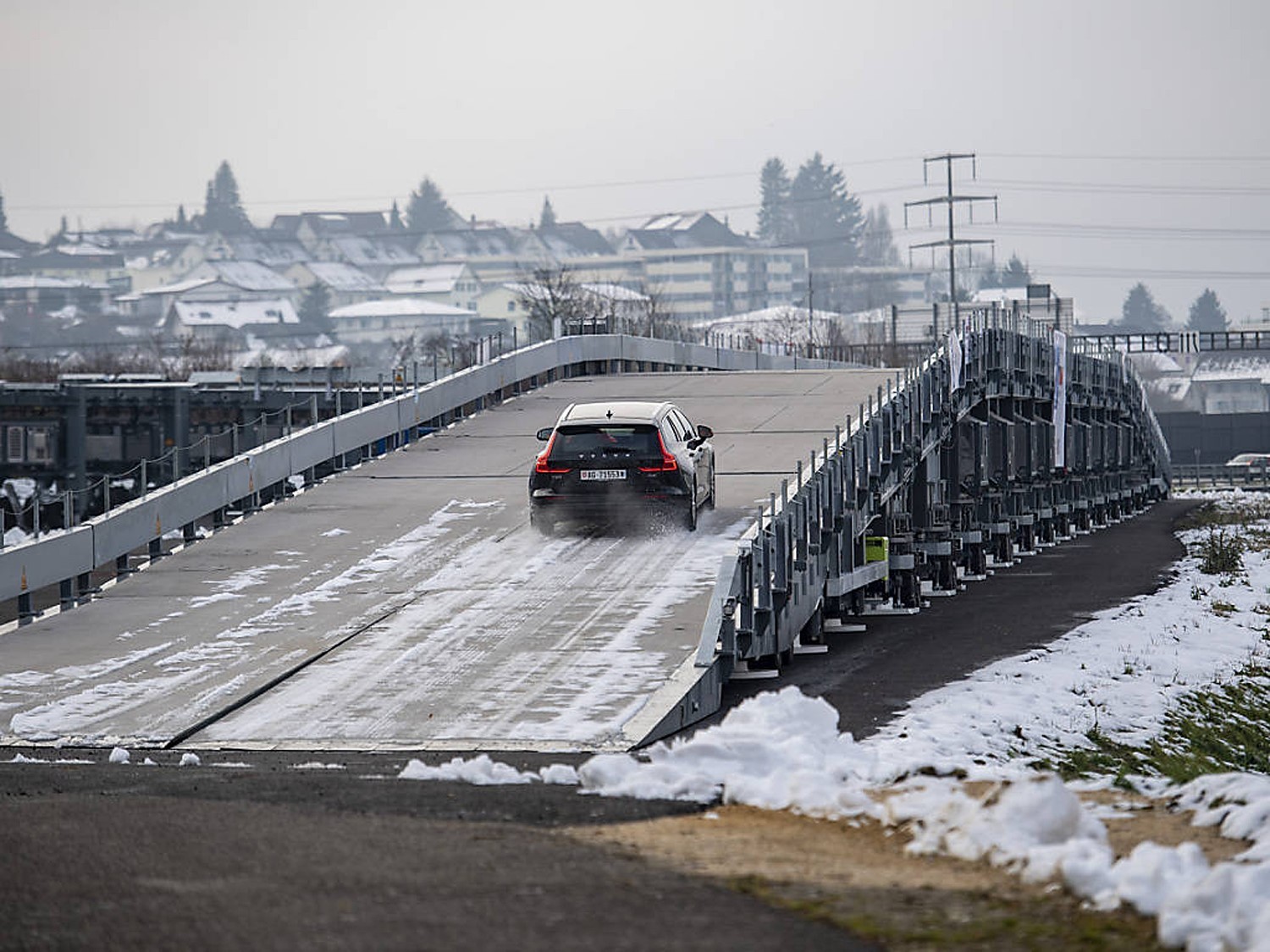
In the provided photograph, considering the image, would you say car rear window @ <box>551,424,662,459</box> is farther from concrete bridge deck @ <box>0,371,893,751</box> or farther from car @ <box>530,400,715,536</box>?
concrete bridge deck @ <box>0,371,893,751</box>

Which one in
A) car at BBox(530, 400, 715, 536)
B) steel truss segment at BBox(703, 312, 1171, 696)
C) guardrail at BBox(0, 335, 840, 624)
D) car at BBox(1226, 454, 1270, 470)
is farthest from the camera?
car at BBox(1226, 454, 1270, 470)

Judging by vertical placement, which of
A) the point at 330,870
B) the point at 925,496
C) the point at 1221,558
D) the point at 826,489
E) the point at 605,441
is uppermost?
the point at 605,441

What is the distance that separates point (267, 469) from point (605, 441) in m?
6.30

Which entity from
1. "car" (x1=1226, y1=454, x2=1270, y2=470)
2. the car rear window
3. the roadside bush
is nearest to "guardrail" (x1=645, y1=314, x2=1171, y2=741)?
the car rear window

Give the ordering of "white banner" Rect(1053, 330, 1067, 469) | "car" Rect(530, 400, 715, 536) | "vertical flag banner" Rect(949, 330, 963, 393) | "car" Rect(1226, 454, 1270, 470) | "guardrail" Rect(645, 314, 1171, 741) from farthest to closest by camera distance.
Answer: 1. "car" Rect(1226, 454, 1270, 470)
2. "white banner" Rect(1053, 330, 1067, 469)
3. "vertical flag banner" Rect(949, 330, 963, 393)
4. "car" Rect(530, 400, 715, 536)
5. "guardrail" Rect(645, 314, 1171, 741)

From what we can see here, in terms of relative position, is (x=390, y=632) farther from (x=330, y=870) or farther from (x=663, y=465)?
(x=330, y=870)

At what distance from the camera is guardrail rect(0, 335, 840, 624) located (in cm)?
2236

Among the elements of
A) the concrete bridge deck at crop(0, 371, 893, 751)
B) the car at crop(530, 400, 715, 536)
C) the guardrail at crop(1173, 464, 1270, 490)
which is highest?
the car at crop(530, 400, 715, 536)

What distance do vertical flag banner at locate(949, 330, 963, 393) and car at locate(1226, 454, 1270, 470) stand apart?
68.0 m

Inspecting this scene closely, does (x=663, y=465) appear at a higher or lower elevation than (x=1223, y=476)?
higher

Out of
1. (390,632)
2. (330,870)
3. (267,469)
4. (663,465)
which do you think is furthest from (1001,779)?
(267,469)

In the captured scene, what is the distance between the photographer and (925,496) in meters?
35.9

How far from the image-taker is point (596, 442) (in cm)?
2484

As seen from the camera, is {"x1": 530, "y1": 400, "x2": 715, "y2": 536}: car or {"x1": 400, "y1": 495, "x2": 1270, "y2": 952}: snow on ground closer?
{"x1": 400, "y1": 495, "x2": 1270, "y2": 952}: snow on ground
